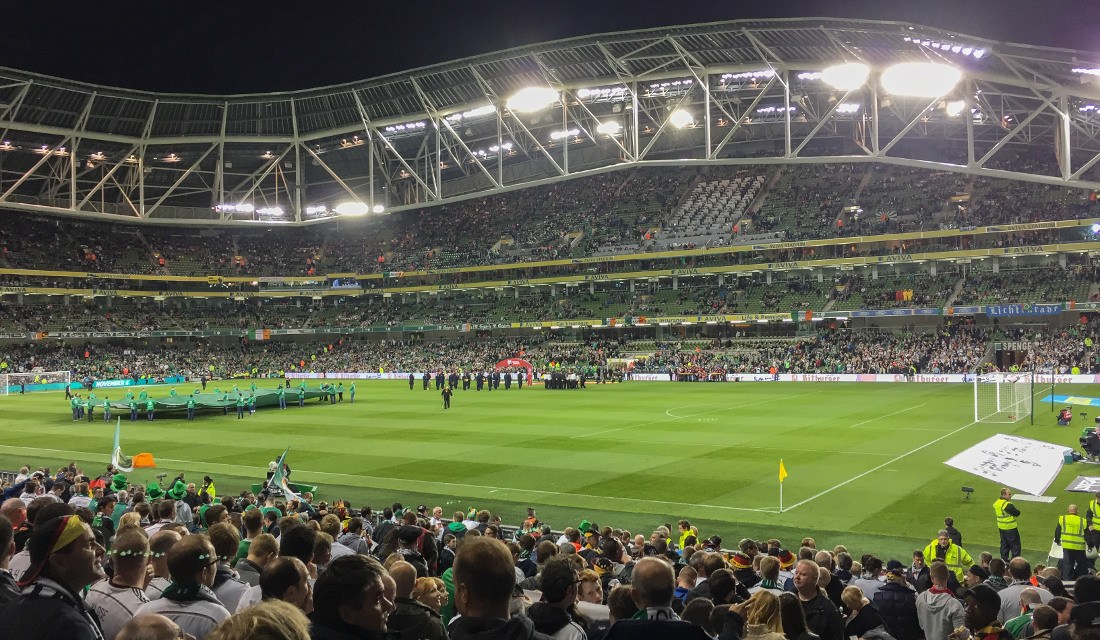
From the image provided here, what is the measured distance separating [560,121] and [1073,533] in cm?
5800

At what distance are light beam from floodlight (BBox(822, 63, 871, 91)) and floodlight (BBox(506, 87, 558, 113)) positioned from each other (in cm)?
1835

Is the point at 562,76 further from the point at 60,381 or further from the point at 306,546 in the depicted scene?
the point at 306,546

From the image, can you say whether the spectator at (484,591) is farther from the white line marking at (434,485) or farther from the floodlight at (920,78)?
the floodlight at (920,78)

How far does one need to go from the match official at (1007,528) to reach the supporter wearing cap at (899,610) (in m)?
6.72

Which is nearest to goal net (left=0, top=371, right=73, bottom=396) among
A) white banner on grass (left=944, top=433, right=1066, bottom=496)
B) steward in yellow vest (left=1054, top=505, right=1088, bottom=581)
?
white banner on grass (left=944, top=433, right=1066, bottom=496)

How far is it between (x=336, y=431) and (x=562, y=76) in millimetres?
33693

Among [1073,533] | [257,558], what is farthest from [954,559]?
[257,558]

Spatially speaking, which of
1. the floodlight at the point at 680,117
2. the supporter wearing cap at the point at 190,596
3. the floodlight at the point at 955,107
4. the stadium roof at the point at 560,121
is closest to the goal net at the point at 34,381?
the stadium roof at the point at 560,121

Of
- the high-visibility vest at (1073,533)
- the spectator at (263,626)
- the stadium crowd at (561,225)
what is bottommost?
the high-visibility vest at (1073,533)

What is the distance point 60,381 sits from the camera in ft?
206

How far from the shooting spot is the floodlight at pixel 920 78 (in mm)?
45844

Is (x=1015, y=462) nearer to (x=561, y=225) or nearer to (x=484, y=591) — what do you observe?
(x=484, y=591)

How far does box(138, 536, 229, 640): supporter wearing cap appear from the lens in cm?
398

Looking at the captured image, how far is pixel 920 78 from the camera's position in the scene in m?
48.3
